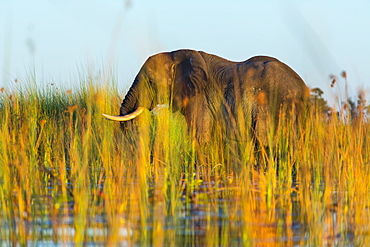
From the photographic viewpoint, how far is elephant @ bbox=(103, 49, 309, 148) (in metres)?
8.19

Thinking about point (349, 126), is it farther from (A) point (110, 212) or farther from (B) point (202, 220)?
(A) point (110, 212)

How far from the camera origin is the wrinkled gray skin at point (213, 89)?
8.20m

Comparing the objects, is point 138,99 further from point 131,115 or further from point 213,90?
point 213,90

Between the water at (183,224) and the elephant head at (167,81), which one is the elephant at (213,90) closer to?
the elephant head at (167,81)

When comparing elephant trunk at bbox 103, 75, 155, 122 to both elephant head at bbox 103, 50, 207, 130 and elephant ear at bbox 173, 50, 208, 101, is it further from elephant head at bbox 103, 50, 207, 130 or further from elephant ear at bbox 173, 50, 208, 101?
elephant ear at bbox 173, 50, 208, 101

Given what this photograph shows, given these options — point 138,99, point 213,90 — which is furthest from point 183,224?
point 213,90

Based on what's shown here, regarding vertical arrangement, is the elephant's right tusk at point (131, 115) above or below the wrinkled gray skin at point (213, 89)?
below

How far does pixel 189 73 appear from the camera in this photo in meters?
8.54

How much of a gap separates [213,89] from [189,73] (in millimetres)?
360

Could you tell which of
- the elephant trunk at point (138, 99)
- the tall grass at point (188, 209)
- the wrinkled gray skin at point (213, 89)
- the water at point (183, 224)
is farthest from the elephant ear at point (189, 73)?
the water at point (183, 224)

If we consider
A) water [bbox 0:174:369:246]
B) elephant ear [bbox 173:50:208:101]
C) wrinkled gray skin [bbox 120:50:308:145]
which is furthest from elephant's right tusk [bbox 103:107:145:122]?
water [bbox 0:174:369:246]

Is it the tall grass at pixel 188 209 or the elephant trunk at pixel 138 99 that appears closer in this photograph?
the tall grass at pixel 188 209

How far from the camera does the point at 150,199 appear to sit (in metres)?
4.61

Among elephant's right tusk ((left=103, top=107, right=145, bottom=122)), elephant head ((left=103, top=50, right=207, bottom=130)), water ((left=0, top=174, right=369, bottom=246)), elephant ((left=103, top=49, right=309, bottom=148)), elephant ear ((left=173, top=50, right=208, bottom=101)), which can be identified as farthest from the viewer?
elephant ear ((left=173, top=50, right=208, bottom=101))
